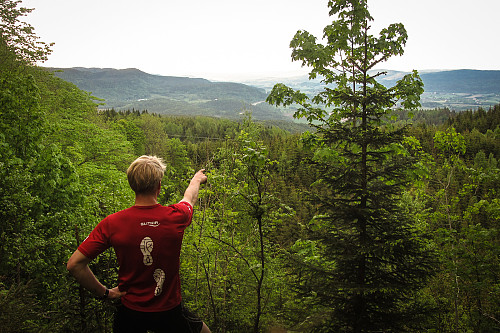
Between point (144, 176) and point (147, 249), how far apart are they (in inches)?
21.1

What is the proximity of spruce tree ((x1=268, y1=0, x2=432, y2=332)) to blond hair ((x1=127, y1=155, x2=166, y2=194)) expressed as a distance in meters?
3.56

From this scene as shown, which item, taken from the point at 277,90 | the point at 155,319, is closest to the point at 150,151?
the point at 277,90

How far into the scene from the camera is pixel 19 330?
312 centimetres

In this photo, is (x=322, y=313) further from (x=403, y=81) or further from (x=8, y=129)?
(x=8, y=129)

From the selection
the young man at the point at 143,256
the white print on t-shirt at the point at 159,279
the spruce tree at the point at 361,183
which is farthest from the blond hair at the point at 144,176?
the spruce tree at the point at 361,183

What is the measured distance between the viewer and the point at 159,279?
2.14 m

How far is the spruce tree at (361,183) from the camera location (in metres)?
5.11

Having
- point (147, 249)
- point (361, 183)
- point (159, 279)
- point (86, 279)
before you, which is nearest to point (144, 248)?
point (147, 249)

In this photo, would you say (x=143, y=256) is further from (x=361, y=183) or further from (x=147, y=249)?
(x=361, y=183)

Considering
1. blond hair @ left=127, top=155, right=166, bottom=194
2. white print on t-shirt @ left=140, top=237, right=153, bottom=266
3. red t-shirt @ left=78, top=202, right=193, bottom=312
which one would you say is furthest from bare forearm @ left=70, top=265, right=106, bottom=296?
blond hair @ left=127, top=155, right=166, bottom=194

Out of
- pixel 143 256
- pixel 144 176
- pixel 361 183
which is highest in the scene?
pixel 144 176

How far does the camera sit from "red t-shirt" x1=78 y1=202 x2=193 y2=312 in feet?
6.54

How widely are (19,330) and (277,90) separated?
5441mm

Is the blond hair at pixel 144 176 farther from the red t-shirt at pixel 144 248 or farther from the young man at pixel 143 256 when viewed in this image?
the red t-shirt at pixel 144 248
